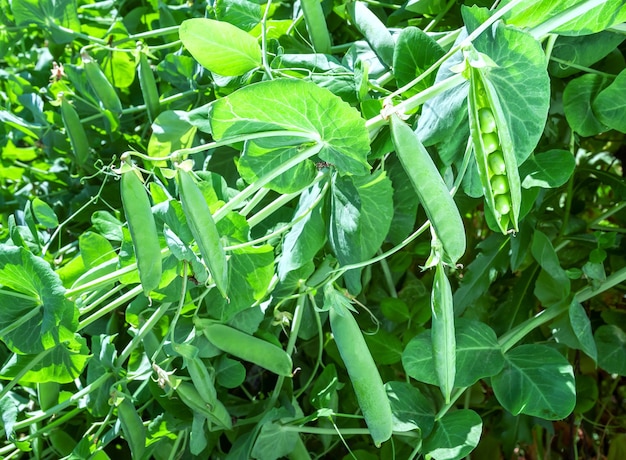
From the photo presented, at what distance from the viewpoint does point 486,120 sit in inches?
17.5

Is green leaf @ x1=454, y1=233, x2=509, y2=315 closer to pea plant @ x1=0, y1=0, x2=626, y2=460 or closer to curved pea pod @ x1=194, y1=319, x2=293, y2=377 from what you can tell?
pea plant @ x1=0, y1=0, x2=626, y2=460

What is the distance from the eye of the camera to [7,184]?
3.54 ft

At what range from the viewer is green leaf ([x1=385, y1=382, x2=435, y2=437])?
26.8 inches

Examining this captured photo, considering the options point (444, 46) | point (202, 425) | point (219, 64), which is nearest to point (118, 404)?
point (202, 425)

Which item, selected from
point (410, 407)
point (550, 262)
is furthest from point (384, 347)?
point (550, 262)

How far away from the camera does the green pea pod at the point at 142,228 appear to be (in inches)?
19.1

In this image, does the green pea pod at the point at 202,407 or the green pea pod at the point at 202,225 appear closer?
the green pea pod at the point at 202,225

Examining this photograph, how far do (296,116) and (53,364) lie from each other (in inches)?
14.9

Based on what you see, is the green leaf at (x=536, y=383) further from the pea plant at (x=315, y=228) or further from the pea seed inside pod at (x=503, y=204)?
the pea seed inside pod at (x=503, y=204)

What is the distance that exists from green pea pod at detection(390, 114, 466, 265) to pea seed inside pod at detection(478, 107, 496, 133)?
0.04 m

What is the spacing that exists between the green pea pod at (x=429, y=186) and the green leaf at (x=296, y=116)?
0.05 m

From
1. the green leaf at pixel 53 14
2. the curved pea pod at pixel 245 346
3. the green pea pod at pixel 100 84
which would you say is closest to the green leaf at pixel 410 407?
the curved pea pod at pixel 245 346

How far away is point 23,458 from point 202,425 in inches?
14.6

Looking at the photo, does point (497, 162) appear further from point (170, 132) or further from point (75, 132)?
point (75, 132)
